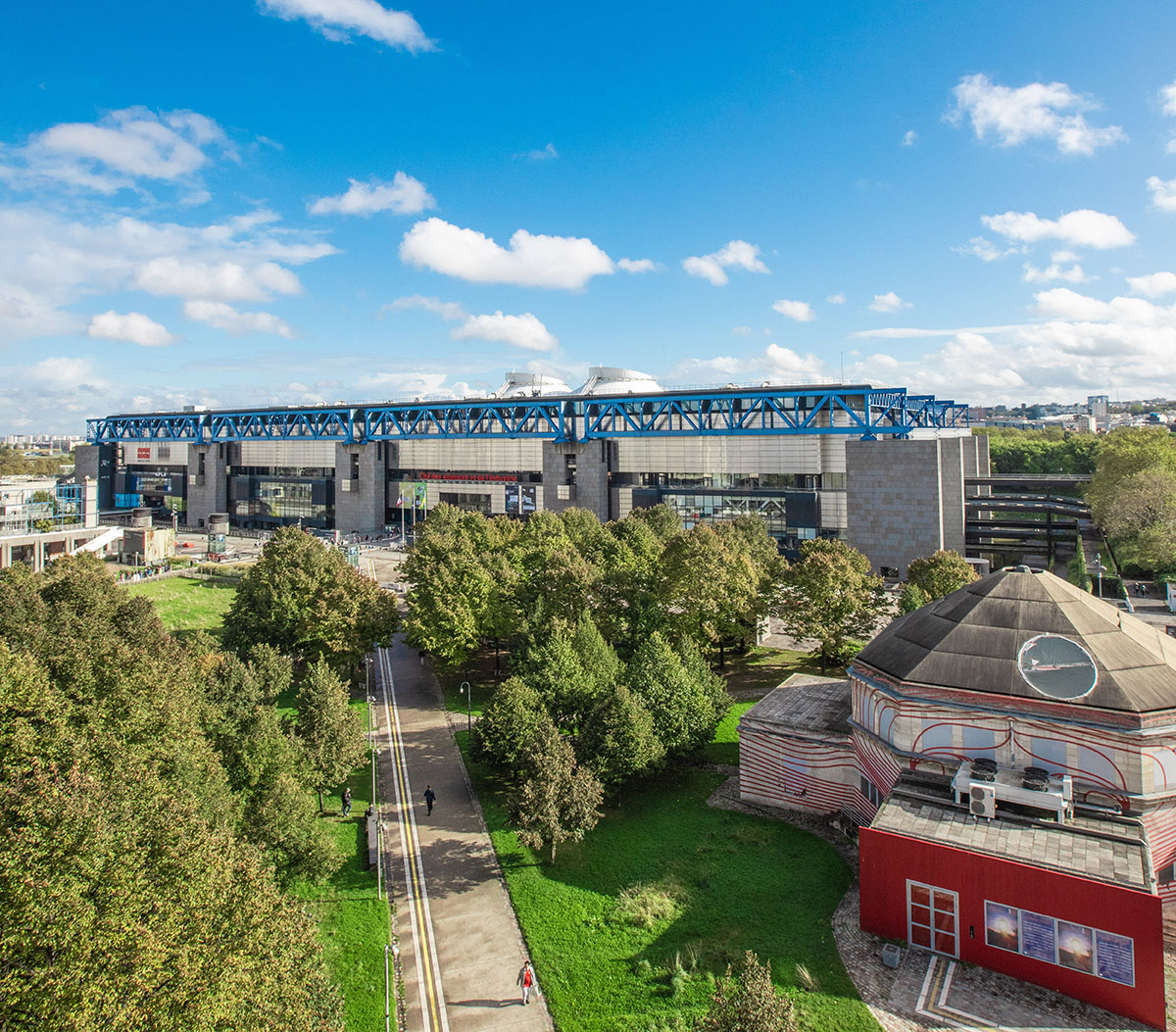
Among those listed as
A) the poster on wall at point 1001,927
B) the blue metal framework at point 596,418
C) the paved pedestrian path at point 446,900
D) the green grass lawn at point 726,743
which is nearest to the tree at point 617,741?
the paved pedestrian path at point 446,900

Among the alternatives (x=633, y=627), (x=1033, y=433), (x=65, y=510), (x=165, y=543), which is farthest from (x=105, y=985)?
(x=1033, y=433)

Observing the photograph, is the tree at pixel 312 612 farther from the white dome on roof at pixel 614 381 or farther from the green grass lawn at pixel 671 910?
the white dome on roof at pixel 614 381

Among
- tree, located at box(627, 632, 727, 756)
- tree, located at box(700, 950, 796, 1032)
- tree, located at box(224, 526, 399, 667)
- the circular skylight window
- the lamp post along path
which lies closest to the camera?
tree, located at box(700, 950, 796, 1032)

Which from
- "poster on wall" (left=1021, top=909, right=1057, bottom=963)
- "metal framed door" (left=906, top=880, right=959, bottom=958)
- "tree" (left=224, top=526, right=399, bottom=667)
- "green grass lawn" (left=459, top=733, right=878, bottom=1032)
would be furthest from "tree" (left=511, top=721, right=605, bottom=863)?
"tree" (left=224, top=526, right=399, bottom=667)

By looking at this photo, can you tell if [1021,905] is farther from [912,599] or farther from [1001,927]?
[912,599]

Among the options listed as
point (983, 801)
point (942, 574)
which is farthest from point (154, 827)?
point (942, 574)

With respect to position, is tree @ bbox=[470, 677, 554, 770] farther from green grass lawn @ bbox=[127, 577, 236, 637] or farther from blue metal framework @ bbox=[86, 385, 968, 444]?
blue metal framework @ bbox=[86, 385, 968, 444]

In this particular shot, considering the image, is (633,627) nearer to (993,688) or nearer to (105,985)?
(993,688)
